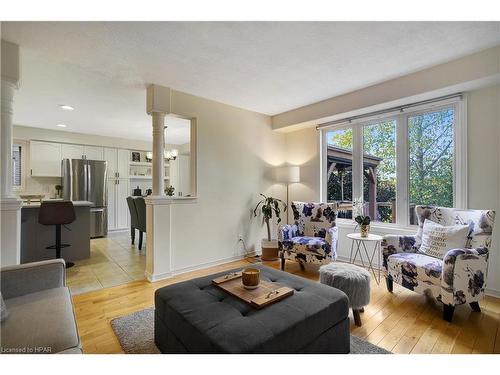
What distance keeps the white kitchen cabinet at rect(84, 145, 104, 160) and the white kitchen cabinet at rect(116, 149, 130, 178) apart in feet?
1.26

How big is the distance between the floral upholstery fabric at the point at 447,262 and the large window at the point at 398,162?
434 mm

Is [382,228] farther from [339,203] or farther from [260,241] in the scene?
[260,241]

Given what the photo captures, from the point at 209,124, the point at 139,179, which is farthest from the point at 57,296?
the point at 139,179

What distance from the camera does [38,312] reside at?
1.33 m

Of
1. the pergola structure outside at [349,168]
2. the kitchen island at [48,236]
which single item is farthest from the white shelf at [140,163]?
the pergola structure outside at [349,168]

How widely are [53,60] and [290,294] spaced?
3.09m

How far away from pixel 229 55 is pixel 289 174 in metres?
2.22

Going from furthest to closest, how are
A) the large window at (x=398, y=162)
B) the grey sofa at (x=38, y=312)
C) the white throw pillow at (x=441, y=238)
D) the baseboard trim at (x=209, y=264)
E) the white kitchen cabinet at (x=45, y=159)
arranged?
1. the white kitchen cabinet at (x=45, y=159)
2. the baseboard trim at (x=209, y=264)
3. the large window at (x=398, y=162)
4. the white throw pillow at (x=441, y=238)
5. the grey sofa at (x=38, y=312)

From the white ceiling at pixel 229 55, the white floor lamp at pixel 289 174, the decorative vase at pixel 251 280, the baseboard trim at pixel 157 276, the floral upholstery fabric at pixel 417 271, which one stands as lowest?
the baseboard trim at pixel 157 276

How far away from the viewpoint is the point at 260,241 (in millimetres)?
4207

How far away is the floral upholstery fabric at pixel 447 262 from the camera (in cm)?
201

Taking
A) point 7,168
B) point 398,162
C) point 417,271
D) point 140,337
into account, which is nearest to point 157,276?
point 140,337

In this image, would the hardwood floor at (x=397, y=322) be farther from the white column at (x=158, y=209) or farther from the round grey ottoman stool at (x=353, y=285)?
the white column at (x=158, y=209)

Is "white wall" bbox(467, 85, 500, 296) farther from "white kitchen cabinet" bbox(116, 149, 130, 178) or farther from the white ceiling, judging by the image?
"white kitchen cabinet" bbox(116, 149, 130, 178)
